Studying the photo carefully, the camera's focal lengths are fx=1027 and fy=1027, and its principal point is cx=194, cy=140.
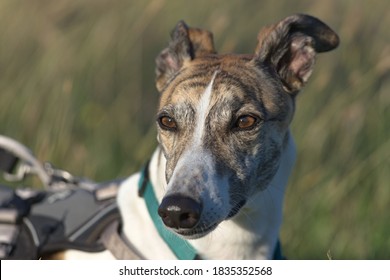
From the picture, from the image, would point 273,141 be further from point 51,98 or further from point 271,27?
point 51,98

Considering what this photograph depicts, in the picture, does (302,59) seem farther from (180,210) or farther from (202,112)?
(180,210)

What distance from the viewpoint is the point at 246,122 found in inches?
152

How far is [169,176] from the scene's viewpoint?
373 cm

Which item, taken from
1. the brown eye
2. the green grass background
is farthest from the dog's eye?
the green grass background

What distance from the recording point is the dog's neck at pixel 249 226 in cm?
395

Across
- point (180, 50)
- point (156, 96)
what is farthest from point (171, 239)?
point (156, 96)

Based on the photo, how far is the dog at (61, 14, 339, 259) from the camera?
11.7ft

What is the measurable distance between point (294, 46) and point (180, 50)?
470 mm

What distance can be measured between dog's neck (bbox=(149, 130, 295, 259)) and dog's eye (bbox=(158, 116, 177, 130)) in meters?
0.14

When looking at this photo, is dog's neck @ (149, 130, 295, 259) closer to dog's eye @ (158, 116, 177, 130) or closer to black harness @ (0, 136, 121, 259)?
dog's eye @ (158, 116, 177, 130)

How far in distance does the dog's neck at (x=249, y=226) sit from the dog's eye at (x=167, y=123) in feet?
0.45

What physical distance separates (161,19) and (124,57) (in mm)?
658

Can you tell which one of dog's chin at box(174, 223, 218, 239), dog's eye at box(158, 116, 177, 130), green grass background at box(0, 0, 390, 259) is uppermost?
dog's eye at box(158, 116, 177, 130)
